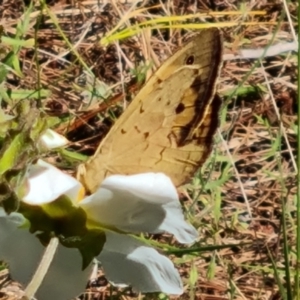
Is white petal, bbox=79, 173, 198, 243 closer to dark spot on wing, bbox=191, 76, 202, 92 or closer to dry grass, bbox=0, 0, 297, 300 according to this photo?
dark spot on wing, bbox=191, 76, 202, 92

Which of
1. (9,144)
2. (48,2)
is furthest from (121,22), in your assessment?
(9,144)

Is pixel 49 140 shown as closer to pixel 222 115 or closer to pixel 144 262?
pixel 144 262

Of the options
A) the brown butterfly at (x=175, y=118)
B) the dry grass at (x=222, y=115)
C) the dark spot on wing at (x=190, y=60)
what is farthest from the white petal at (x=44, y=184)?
the dry grass at (x=222, y=115)

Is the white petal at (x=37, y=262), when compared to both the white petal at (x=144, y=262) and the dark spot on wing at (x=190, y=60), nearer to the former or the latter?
the white petal at (x=144, y=262)

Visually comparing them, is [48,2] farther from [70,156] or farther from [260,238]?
[260,238]

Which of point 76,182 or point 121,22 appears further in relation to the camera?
point 121,22

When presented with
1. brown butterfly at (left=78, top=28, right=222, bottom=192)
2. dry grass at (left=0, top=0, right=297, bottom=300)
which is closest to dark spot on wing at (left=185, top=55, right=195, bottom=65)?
brown butterfly at (left=78, top=28, right=222, bottom=192)
